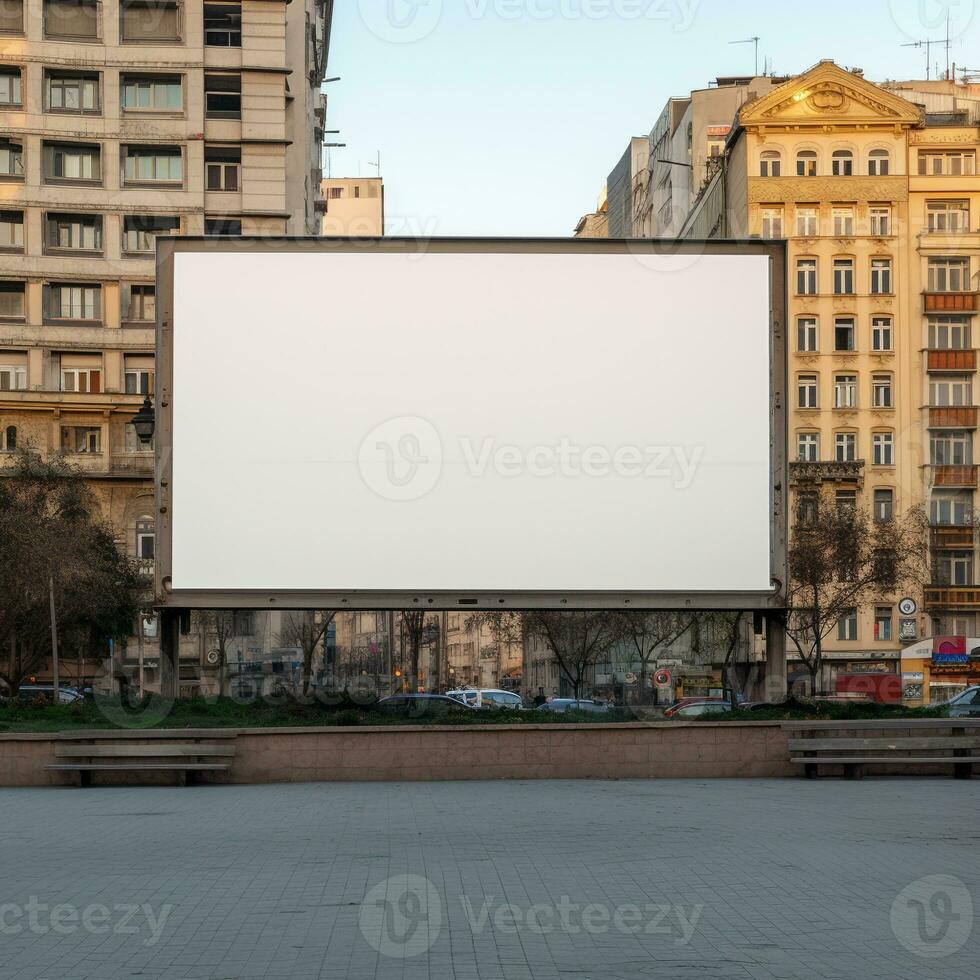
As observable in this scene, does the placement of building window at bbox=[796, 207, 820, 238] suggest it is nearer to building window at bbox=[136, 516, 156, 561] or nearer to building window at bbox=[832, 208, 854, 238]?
building window at bbox=[832, 208, 854, 238]

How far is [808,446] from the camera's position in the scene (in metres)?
73.4

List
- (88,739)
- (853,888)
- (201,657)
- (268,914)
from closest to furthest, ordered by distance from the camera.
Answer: (268,914), (853,888), (88,739), (201,657)

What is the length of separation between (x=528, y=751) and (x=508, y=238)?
6.98m

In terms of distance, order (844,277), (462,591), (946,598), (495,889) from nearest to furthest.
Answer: (495,889)
(462,591)
(946,598)
(844,277)

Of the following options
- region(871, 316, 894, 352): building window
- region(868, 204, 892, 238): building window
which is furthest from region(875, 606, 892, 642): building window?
region(868, 204, 892, 238): building window

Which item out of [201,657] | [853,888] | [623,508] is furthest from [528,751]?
[201,657]

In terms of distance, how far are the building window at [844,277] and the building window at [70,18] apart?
3275 cm

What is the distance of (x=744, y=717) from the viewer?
22.7 meters

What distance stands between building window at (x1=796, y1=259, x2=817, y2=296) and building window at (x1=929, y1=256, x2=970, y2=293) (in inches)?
197

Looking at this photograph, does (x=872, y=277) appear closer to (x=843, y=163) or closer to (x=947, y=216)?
(x=947, y=216)

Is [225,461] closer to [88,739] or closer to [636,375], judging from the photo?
[88,739]

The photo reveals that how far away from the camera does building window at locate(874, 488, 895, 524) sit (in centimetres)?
7250

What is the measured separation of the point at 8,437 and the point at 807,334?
1344 inches

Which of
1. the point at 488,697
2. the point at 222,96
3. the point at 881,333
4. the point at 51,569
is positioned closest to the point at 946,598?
the point at 881,333
